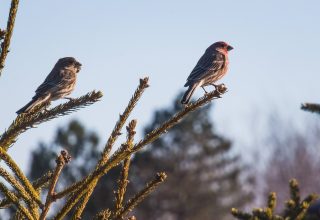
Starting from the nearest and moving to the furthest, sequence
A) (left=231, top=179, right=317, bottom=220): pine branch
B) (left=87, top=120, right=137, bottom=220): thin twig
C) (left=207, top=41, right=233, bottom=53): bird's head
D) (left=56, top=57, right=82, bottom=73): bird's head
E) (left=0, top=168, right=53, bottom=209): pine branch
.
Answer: (left=87, top=120, right=137, bottom=220): thin twig < (left=0, top=168, right=53, bottom=209): pine branch < (left=231, top=179, right=317, bottom=220): pine branch < (left=56, top=57, right=82, bottom=73): bird's head < (left=207, top=41, right=233, bottom=53): bird's head

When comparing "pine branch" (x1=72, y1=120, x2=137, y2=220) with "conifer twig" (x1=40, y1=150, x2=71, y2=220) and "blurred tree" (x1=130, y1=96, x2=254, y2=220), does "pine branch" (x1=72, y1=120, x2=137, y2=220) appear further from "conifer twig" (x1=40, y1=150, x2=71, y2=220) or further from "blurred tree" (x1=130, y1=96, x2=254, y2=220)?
"blurred tree" (x1=130, y1=96, x2=254, y2=220)

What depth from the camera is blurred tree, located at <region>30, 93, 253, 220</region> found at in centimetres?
4378

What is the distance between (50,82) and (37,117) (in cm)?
419

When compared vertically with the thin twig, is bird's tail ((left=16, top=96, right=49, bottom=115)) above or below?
above

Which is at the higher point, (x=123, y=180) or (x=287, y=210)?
(x=123, y=180)

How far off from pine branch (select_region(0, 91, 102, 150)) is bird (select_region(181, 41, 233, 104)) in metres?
4.44

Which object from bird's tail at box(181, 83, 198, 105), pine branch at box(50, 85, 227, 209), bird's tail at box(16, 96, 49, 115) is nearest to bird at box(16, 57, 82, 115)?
bird's tail at box(16, 96, 49, 115)

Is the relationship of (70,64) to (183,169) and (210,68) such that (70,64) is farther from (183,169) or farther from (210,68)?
(183,169)

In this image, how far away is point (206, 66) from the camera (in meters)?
10.9

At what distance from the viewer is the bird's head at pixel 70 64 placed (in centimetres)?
926

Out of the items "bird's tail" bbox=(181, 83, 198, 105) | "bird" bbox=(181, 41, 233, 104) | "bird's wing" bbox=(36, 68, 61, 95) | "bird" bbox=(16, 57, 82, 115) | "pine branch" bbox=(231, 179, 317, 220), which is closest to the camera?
"pine branch" bbox=(231, 179, 317, 220)

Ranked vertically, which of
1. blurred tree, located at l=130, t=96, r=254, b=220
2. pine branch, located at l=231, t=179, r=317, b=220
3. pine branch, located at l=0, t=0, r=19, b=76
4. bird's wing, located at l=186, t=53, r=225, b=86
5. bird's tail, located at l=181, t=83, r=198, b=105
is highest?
pine branch, located at l=0, t=0, r=19, b=76

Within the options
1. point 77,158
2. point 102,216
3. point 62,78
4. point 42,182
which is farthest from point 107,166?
point 77,158

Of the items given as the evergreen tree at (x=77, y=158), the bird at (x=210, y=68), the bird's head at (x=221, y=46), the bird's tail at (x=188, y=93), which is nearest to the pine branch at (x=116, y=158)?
the bird's tail at (x=188, y=93)
